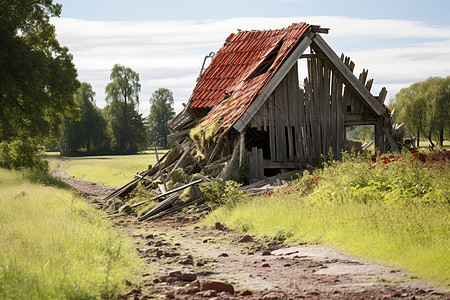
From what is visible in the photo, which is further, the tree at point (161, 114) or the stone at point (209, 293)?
the tree at point (161, 114)

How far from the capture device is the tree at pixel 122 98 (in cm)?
8919

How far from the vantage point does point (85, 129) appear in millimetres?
93875

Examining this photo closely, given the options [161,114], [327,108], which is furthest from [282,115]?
[161,114]

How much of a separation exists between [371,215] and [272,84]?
987 cm

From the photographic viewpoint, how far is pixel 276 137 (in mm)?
20438

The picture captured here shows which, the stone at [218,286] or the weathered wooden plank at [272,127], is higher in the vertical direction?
the weathered wooden plank at [272,127]

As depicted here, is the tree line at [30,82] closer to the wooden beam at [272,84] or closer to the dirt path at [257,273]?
the wooden beam at [272,84]

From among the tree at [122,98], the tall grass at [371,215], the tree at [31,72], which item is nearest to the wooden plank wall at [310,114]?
the tall grass at [371,215]

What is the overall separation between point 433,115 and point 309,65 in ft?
142

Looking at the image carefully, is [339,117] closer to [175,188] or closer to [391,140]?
[391,140]

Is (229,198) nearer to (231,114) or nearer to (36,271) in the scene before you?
(231,114)

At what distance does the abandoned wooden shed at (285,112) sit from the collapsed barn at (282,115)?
0.04 metres

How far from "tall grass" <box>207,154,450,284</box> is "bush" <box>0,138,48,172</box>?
1865 cm

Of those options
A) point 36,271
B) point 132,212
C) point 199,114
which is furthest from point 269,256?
point 199,114
